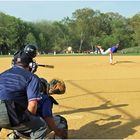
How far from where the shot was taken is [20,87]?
204 inches

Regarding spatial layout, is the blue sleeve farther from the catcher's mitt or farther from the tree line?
the tree line

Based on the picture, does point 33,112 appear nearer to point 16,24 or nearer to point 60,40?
point 16,24

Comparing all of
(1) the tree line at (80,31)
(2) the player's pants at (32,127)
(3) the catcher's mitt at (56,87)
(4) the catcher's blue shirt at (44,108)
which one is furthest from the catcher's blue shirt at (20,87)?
(1) the tree line at (80,31)

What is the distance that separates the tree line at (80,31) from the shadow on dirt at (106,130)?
266 ft

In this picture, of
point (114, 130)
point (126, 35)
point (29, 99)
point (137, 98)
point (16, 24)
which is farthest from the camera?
point (126, 35)

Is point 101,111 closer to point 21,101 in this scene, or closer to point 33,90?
point 21,101

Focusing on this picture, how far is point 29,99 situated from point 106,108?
15.0ft

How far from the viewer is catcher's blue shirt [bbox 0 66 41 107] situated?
5.11 meters

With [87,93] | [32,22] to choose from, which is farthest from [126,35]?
[87,93]

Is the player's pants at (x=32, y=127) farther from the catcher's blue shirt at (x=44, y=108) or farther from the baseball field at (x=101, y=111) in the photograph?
the baseball field at (x=101, y=111)

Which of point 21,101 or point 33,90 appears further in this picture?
point 21,101

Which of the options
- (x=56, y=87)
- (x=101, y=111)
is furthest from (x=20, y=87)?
(x=101, y=111)

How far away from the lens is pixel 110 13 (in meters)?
109

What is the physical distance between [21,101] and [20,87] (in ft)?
0.61
